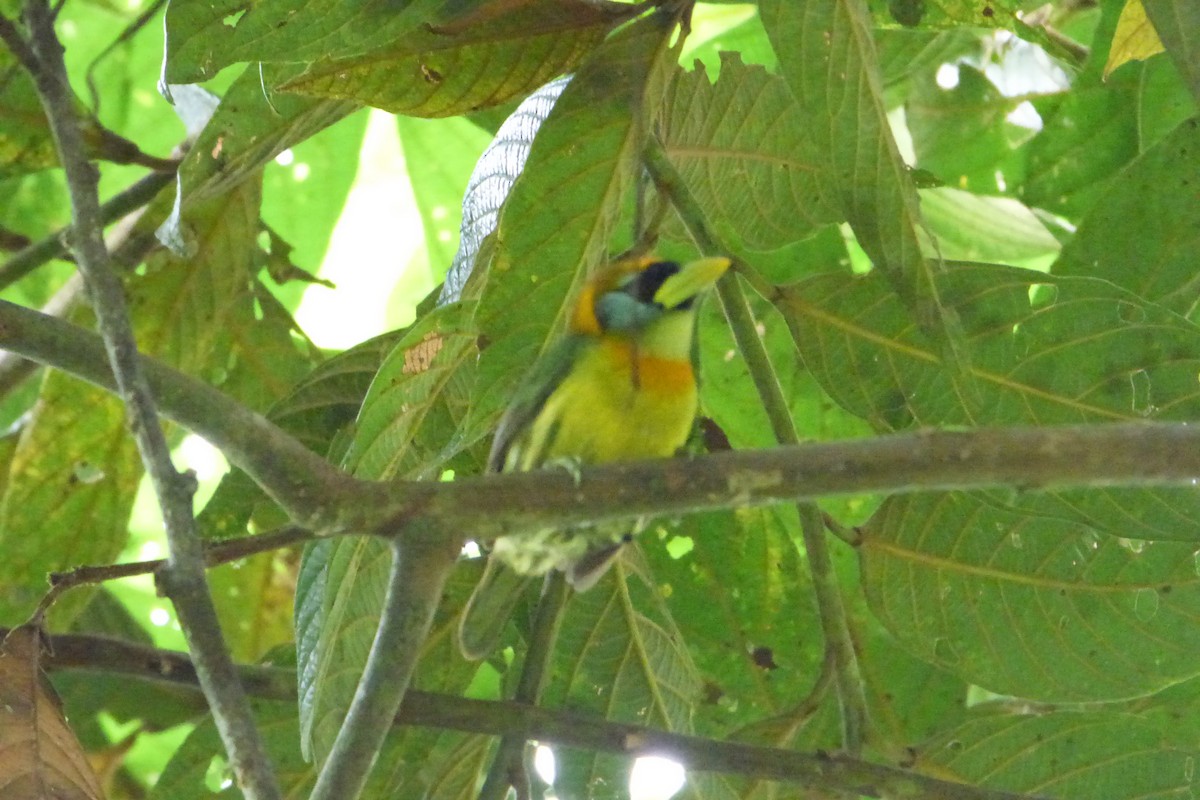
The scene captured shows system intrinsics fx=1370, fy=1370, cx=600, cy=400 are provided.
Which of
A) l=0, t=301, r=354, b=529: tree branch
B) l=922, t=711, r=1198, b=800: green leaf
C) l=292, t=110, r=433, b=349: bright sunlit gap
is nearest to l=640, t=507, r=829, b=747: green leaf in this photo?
l=922, t=711, r=1198, b=800: green leaf

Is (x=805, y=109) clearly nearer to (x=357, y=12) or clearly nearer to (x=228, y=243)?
(x=357, y=12)

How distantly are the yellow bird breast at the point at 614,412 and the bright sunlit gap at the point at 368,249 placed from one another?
1.99m

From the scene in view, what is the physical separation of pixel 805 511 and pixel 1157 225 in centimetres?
80

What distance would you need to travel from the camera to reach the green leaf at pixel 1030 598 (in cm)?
191

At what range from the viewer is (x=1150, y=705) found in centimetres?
235

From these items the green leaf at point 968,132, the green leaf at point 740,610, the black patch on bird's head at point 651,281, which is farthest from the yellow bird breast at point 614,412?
the green leaf at point 968,132

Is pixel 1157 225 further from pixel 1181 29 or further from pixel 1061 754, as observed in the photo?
pixel 1061 754

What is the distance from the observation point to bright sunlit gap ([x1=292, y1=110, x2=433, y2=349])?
385 centimetres

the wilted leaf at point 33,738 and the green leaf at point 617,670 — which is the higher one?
the green leaf at point 617,670

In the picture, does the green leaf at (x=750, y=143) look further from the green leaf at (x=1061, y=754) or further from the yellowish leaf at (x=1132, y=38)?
the green leaf at (x=1061, y=754)

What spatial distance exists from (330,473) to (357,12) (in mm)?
596

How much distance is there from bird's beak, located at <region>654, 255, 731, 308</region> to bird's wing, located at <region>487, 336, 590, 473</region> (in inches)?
5.0

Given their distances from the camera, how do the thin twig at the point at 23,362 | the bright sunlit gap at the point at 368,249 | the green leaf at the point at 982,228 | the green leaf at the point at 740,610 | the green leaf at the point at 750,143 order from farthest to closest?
the bright sunlit gap at the point at 368,249 < the green leaf at the point at 982,228 < the thin twig at the point at 23,362 < the green leaf at the point at 740,610 < the green leaf at the point at 750,143

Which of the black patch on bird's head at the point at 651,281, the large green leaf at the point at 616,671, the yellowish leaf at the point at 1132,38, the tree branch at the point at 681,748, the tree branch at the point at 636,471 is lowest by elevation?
the tree branch at the point at 681,748
